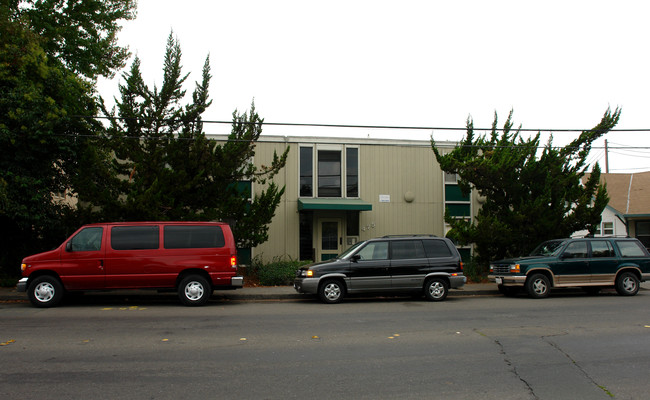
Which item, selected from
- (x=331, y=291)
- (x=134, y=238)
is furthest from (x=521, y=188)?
(x=134, y=238)

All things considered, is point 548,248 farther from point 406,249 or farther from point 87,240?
point 87,240

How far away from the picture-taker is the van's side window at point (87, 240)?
11461mm

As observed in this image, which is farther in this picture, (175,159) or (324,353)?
(175,159)

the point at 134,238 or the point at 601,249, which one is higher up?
the point at 134,238

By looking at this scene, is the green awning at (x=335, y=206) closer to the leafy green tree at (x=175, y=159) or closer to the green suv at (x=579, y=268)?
the leafy green tree at (x=175, y=159)

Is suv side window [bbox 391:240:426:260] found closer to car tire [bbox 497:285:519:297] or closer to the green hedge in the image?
car tire [bbox 497:285:519:297]

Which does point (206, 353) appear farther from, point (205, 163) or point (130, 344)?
point (205, 163)

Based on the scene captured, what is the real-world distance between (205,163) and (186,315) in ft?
19.3

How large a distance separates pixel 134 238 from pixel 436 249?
310 inches

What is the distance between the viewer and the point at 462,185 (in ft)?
53.1

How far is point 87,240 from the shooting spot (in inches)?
454

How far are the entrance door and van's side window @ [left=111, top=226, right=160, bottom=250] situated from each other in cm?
867

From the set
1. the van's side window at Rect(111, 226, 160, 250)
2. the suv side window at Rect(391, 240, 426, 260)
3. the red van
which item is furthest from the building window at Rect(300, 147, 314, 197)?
the van's side window at Rect(111, 226, 160, 250)

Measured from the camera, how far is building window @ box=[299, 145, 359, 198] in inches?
770
